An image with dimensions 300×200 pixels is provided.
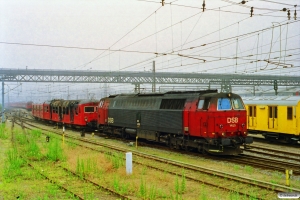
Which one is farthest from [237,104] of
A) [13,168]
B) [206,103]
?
[13,168]

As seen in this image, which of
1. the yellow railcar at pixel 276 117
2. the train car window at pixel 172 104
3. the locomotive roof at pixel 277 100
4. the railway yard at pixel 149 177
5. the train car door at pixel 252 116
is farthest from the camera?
the train car door at pixel 252 116

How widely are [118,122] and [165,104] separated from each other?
284 inches

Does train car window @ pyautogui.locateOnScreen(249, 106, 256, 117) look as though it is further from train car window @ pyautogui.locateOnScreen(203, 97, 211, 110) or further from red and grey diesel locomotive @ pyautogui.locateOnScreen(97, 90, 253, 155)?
train car window @ pyautogui.locateOnScreen(203, 97, 211, 110)

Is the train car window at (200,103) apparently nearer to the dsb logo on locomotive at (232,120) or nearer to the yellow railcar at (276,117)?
the dsb logo on locomotive at (232,120)

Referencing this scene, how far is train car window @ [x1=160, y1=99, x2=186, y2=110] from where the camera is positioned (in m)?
20.0

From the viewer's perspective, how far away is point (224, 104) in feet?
59.5

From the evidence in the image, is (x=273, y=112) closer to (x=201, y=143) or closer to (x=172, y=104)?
(x=172, y=104)

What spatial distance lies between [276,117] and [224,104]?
317 inches

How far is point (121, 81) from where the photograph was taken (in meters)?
85.4

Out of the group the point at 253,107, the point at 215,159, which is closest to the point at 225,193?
the point at 215,159

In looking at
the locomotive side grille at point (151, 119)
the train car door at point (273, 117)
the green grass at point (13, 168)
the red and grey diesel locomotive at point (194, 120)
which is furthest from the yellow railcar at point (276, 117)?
the green grass at point (13, 168)

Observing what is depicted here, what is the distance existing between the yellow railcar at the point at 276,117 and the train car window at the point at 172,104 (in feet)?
26.5

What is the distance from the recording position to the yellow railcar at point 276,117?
23.0 m

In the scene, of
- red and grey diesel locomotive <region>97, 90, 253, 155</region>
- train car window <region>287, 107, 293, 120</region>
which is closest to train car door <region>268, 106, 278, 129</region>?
train car window <region>287, 107, 293, 120</region>
